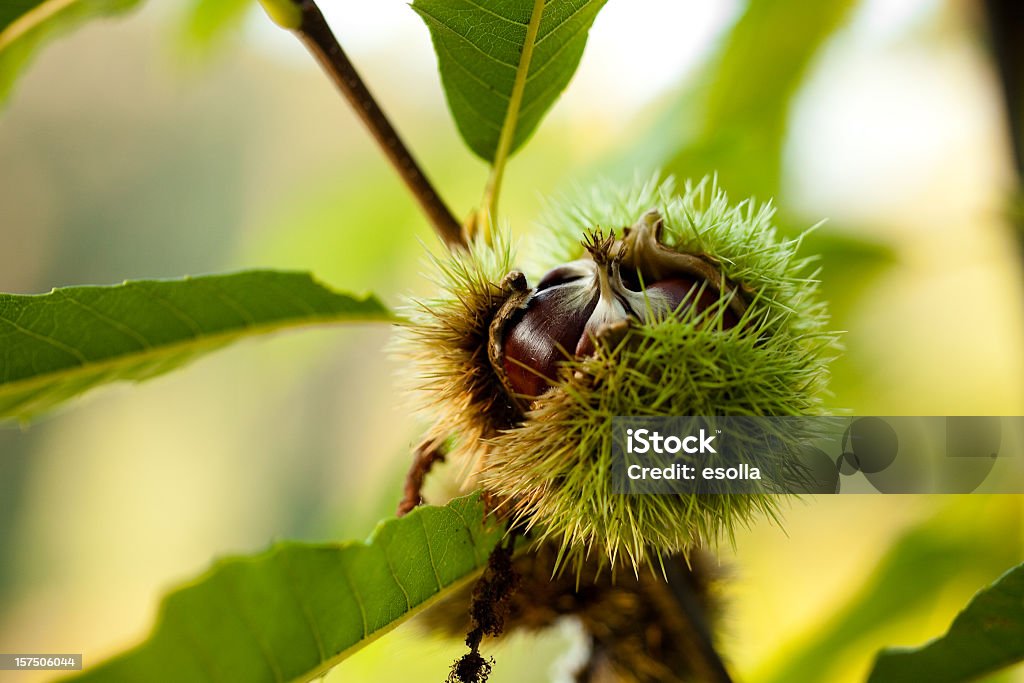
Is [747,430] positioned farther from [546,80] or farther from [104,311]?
[104,311]

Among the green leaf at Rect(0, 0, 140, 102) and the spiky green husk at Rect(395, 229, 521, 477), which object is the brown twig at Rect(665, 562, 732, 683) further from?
the green leaf at Rect(0, 0, 140, 102)

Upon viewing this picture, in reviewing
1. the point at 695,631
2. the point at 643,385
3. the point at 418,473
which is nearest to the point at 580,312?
the point at 643,385

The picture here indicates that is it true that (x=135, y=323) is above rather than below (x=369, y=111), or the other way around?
below

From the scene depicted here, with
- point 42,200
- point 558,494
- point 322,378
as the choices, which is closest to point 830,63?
point 558,494

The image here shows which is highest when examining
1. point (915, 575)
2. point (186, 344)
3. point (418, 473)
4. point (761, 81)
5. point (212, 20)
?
point (212, 20)

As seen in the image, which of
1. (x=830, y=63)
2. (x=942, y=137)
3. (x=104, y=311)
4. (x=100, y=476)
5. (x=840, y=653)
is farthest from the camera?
(x=100, y=476)

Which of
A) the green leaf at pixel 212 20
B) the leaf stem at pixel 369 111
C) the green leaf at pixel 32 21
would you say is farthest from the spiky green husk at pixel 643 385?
the green leaf at pixel 212 20

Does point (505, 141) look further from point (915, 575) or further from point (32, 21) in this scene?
point (915, 575)

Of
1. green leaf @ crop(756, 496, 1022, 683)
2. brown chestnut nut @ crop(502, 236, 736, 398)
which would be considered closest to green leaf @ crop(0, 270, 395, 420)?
brown chestnut nut @ crop(502, 236, 736, 398)
